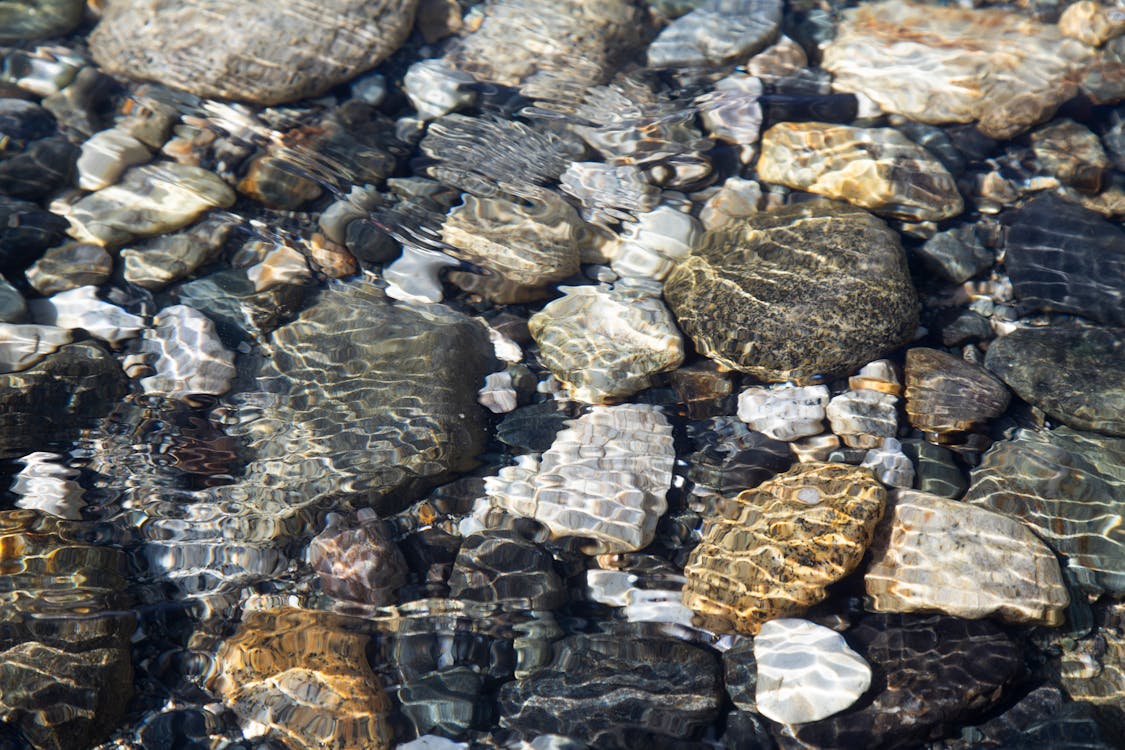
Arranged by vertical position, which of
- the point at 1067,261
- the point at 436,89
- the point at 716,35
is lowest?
the point at 1067,261

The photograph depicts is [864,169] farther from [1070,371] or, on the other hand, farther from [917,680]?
[917,680]

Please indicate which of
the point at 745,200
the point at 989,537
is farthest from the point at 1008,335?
the point at 745,200

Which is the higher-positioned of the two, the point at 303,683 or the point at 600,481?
the point at 600,481

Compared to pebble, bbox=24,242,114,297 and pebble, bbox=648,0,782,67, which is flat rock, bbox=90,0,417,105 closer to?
pebble, bbox=24,242,114,297

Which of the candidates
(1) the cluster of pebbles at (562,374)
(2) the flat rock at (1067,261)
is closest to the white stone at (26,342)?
(1) the cluster of pebbles at (562,374)

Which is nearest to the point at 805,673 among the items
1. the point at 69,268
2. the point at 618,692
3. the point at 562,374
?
the point at 618,692

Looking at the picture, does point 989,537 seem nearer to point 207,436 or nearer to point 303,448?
Result: point 303,448
